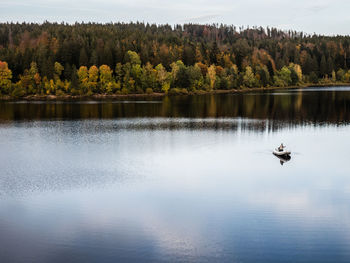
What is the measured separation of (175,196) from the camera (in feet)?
107

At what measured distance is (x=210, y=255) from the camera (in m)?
22.2

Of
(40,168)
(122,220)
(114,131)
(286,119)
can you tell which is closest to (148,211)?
(122,220)

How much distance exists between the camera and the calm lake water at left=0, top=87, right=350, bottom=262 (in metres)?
23.2

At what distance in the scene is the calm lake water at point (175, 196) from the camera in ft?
76.2

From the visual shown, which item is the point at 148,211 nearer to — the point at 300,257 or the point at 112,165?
the point at 300,257

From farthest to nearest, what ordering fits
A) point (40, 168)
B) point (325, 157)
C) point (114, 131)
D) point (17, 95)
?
point (17, 95), point (114, 131), point (325, 157), point (40, 168)

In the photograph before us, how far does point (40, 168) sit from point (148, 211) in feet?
56.1

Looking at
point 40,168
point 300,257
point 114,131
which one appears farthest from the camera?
point 114,131

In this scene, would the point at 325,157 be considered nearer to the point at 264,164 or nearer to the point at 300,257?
the point at 264,164

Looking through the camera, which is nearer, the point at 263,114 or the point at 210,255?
the point at 210,255

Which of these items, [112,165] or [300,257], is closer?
[300,257]

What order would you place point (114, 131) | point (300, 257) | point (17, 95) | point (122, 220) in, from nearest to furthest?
point (300, 257), point (122, 220), point (114, 131), point (17, 95)

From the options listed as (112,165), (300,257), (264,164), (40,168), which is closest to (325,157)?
(264,164)

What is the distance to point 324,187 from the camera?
34.7m
